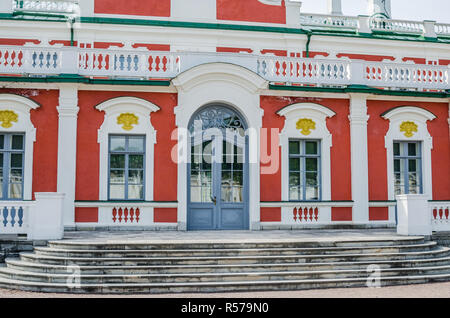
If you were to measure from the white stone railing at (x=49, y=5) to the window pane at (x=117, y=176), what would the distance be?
6.76m

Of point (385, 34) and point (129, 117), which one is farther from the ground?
point (385, 34)

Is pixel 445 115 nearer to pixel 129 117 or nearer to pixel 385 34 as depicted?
pixel 385 34

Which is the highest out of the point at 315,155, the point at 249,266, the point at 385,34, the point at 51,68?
the point at 385,34

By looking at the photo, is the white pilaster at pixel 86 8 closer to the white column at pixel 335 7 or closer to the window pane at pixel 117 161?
the window pane at pixel 117 161

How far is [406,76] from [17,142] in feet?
32.9

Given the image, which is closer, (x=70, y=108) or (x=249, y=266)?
(x=249, y=266)

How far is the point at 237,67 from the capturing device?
40.8 feet

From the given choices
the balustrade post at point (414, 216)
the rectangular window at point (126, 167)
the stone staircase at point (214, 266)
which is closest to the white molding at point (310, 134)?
the balustrade post at point (414, 216)

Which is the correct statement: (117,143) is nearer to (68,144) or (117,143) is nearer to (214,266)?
(68,144)

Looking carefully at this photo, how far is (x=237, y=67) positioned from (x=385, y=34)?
8250mm

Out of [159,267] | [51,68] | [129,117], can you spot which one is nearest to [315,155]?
[129,117]

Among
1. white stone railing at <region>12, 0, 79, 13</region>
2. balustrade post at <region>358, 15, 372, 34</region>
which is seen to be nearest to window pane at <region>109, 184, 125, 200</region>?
white stone railing at <region>12, 0, 79, 13</region>

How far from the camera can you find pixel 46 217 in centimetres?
991

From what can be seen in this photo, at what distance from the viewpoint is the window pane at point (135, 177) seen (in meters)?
12.4
